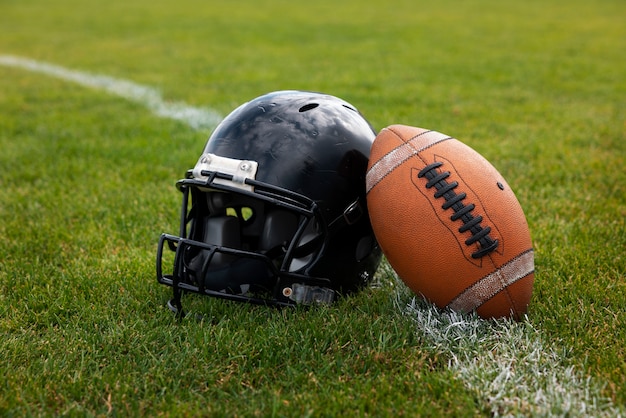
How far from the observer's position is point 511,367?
6.82ft

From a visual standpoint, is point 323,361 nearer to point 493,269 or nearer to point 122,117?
point 493,269

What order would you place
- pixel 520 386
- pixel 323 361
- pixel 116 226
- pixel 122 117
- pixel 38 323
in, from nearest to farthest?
1. pixel 520 386
2. pixel 323 361
3. pixel 38 323
4. pixel 116 226
5. pixel 122 117

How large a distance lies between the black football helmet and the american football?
17cm

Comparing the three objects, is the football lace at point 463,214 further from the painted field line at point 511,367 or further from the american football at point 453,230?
the painted field line at point 511,367

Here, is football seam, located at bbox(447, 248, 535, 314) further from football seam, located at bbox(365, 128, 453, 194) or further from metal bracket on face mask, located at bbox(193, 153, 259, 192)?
metal bracket on face mask, located at bbox(193, 153, 259, 192)

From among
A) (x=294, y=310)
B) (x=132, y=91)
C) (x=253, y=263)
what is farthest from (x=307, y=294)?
(x=132, y=91)

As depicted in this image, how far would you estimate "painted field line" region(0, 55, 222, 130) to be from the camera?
5838mm

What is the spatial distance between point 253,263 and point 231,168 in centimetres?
45

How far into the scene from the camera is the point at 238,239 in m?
2.67

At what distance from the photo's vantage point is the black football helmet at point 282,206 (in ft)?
7.71

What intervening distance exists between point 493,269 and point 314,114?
2.91 feet

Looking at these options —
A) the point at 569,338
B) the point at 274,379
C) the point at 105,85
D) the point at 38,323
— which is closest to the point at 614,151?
the point at 569,338

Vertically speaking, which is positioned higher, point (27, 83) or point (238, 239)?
point (238, 239)

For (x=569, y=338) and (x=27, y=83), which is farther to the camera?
(x=27, y=83)
